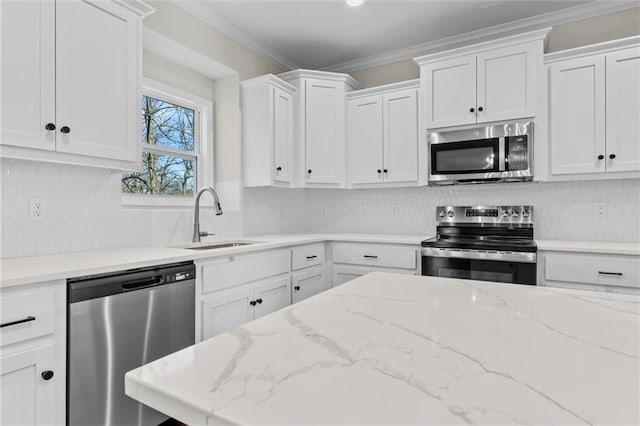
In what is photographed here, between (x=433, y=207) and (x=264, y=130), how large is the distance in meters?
1.75

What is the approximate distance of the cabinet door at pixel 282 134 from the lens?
3.26 meters

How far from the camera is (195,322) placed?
2.06m

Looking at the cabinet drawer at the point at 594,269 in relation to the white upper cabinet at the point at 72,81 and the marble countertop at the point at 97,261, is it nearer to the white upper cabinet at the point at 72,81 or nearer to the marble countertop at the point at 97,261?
the marble countertop at the point at 97,261

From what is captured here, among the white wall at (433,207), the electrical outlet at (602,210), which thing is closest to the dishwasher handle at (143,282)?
the white wall at (433,207)

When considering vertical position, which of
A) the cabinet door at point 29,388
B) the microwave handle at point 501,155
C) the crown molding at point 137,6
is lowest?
the cabinet door at point 29,388

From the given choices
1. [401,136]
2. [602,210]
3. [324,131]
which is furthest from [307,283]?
[602,210]

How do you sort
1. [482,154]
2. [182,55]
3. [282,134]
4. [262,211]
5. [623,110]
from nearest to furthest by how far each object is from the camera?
[623,110] < [182,55] < [482,154] < [282,134] < [262,211]

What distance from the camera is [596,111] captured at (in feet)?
8.57

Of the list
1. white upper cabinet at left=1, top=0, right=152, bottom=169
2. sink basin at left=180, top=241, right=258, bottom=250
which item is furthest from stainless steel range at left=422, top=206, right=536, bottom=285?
white upper cabinet at left=1, top=0, right=152, bottom=169

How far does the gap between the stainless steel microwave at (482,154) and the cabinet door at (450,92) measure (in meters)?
0.11

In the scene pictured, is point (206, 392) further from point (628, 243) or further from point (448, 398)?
point (628, 243)

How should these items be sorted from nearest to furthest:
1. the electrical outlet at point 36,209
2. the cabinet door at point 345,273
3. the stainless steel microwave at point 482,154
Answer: the electrical outlet at point 36,209 → the stainless steel microwave at point 482,154 → the cabinet door at point 345,273

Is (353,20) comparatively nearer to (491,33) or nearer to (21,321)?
(491,33)

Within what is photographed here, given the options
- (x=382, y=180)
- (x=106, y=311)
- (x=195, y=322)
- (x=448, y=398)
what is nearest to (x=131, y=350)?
(x=106, y=311)
